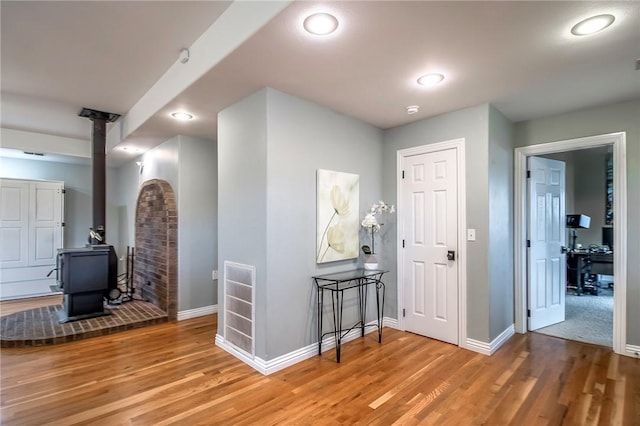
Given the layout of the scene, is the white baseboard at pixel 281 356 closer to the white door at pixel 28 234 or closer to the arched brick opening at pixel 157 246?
the arched brick opening at pixel 157 246

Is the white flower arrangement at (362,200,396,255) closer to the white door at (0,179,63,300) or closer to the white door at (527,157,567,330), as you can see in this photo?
the white door at (527,157,567,330)

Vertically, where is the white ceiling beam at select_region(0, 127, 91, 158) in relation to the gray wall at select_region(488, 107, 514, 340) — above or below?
above

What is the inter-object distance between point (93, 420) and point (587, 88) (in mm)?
4461

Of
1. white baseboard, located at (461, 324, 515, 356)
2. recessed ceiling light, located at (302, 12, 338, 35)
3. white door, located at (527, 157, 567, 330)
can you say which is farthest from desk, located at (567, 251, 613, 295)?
recessed ceiling light, located at (302, 12, 338, 35)

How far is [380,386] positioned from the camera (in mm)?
2404

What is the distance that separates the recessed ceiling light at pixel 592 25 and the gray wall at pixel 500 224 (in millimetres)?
1150

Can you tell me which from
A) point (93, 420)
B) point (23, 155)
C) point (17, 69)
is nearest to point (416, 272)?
point (93, 420)

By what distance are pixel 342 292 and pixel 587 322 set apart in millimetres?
3142

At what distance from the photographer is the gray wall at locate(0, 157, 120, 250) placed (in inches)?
227

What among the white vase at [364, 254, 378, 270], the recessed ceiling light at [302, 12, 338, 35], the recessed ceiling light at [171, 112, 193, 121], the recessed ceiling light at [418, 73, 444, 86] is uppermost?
the recessed ceiling light at [302, 12, 338, 35]

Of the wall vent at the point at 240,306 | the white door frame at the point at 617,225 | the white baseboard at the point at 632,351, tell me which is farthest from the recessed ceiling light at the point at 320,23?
the white baseboard at the point at 632,351

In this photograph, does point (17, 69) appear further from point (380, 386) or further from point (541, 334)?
point (541, 334)

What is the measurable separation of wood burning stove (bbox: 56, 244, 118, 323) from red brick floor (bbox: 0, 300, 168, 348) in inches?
5.2

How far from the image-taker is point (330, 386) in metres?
2.40
